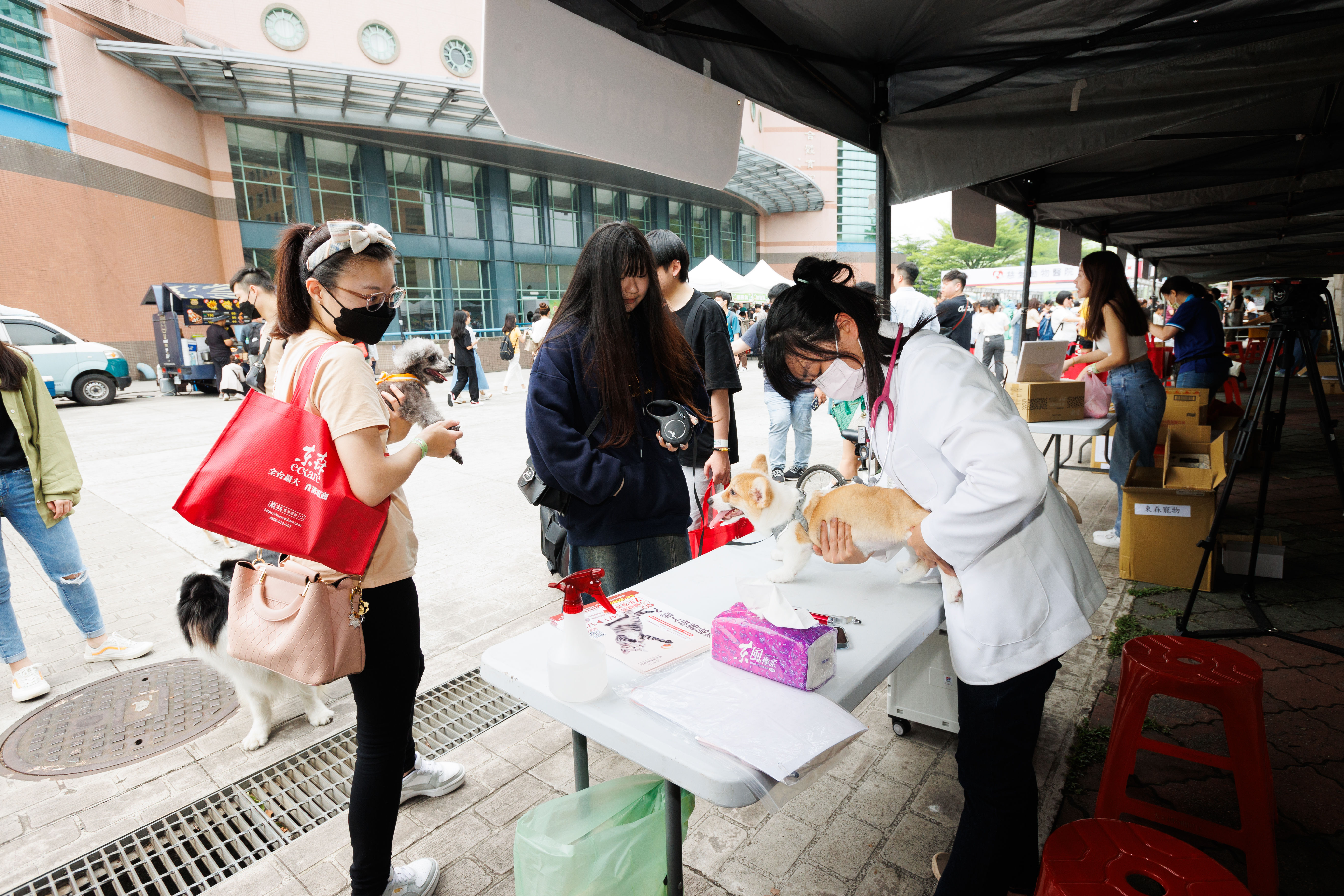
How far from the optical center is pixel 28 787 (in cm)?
251

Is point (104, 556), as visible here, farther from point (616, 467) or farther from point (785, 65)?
point (785, 65)

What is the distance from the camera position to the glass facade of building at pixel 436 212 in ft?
61.8

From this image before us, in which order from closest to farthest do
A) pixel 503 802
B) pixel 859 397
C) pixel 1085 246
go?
pixel 859 397 < pixel 503 802 < pixel 1085 246

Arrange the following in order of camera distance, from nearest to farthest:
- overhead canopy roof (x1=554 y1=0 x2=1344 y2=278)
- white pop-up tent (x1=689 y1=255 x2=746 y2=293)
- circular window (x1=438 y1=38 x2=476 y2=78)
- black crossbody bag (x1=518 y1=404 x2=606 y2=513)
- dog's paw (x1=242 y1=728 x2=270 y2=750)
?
black crossbody bag (x1=518 y1=404 x2=606 y2=513)
overhead canopy roof (x1=554 y1=0 x2=1344 y2=278)
dog's paw (x1=242 y1=728 x2=270 y2=750)
white pop-up tent (x1=689 y1=255 x2=746 y2=293)
circular window (x1=438 y1=38 x2=476 y2=78)

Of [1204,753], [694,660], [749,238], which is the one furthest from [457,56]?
[1204,753]

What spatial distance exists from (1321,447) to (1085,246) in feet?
98.9

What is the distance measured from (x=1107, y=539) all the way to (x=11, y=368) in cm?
618

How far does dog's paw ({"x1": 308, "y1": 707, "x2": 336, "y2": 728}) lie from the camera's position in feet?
9.34

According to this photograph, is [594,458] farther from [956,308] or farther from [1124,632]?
[956,308]

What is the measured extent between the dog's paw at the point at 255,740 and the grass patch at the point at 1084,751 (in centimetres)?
310

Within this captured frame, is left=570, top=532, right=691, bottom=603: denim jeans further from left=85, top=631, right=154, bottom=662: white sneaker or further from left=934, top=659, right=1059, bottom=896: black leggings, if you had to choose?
left=85, top=631, right=154, bottom=662: white sneaker

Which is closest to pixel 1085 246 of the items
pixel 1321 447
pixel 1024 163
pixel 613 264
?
pixel 1321 447

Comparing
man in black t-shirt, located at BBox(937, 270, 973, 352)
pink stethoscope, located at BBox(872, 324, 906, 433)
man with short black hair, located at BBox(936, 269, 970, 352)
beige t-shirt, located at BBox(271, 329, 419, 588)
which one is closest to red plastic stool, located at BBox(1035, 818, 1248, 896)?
pink stethoscope, located at BBox(872, 324, 906, 433)

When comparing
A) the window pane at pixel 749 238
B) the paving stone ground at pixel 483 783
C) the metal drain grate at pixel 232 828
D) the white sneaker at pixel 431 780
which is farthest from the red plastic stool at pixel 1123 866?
the window pane at pixel 749 238
